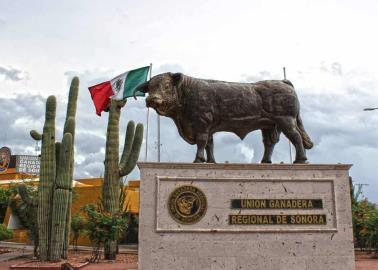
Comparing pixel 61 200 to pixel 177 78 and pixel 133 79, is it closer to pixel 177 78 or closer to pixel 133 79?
pixel 133 79

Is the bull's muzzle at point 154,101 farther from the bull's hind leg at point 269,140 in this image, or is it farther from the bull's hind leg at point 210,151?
the bull's hind leg at point 269,140

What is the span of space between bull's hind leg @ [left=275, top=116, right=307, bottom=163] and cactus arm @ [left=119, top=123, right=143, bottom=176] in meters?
9.62

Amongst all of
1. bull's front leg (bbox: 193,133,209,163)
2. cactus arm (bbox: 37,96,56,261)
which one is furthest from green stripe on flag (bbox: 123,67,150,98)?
bull's front leg (bbox: 193,133,209,163)

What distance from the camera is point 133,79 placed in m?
16.0

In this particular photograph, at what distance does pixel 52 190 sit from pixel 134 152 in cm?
362

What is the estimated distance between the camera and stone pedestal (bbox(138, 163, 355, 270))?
809 centimetres

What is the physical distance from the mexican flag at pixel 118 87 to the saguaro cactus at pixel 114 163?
970 mm

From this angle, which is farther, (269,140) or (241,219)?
(269,140)

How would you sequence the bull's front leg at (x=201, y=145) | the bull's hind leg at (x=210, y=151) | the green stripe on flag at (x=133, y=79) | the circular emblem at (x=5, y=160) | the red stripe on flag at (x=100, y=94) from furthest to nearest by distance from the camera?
1. the circular emblem at (x=5, y=160)
2. the red stripe on flag at (x=100, y=94)
3. the green stripe on flag at (x=133, y=79)
4. the bull's hind leg at (x=210, y=151)
5. the bull's front leg at (x=201, y=145)

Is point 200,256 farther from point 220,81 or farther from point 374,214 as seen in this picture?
point 374,214

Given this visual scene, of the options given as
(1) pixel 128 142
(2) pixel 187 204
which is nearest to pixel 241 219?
(2) pixel 187 204

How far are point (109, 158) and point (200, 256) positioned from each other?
972 centimetres

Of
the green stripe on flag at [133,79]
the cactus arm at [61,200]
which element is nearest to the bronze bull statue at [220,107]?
the green stripe on flag at [133,79]

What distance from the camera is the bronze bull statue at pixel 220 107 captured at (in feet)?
28.7
